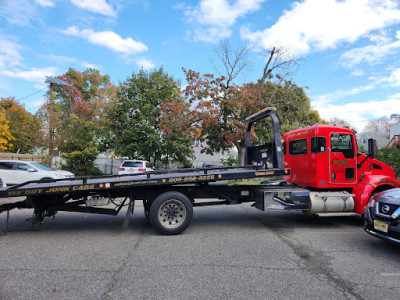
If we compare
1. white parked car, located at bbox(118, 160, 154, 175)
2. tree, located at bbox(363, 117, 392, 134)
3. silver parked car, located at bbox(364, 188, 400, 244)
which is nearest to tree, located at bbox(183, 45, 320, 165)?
white parked car, located at bbox(118, 160, 154, 175)

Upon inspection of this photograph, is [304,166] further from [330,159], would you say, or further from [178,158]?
[178,158]

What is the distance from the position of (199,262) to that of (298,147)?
4.11 meters

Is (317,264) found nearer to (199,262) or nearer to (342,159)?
(199,262)

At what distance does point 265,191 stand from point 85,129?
20565 mm

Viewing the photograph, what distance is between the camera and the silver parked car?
14.4 feet

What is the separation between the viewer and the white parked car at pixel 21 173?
13.5 metres

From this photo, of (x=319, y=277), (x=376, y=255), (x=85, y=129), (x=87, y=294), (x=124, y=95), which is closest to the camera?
(x=87, y=294)

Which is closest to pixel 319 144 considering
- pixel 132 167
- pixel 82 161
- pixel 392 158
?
pixel 132 167

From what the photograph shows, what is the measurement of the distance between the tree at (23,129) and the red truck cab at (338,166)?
90.2 ft

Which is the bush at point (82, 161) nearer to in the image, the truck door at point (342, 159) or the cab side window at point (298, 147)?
the cab side window at point (298, 147)

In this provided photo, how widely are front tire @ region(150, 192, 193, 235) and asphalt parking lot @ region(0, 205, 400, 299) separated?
0.62 ft

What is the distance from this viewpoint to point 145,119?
81.4 ft

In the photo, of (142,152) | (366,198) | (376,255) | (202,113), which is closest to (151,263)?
(376,255)

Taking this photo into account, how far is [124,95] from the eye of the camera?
85.2ft
